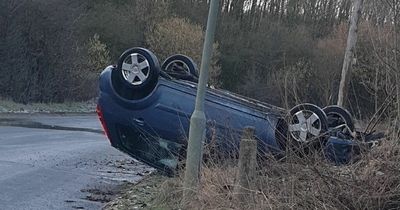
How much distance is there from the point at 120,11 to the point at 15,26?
16463 mm

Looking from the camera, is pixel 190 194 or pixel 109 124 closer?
pixel 190 194

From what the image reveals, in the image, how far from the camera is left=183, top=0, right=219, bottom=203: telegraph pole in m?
8.12

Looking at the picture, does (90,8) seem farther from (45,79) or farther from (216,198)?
(216,198)

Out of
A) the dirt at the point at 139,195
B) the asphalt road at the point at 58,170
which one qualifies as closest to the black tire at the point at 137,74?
the dirt at the point at 139,195

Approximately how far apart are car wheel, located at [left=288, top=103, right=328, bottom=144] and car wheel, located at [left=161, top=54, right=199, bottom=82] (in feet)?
9.62

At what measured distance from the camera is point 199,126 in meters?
8.29

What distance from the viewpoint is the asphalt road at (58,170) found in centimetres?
1015

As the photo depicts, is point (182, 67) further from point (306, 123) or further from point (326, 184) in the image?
point (326, 184)

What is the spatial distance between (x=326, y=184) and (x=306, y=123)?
1897 mm

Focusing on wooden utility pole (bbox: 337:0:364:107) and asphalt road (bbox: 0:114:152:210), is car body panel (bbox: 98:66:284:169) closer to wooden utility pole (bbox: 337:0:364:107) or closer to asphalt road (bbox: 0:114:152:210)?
asphalt road (bbox: 0:114:152:210)

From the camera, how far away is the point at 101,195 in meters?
10.9

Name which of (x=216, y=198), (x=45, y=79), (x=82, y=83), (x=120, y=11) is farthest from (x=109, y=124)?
(x=120, y=11)

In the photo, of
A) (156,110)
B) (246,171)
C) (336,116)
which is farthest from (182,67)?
(246,171)

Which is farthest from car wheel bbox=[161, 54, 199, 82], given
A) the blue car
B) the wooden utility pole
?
the wooden utility pole
